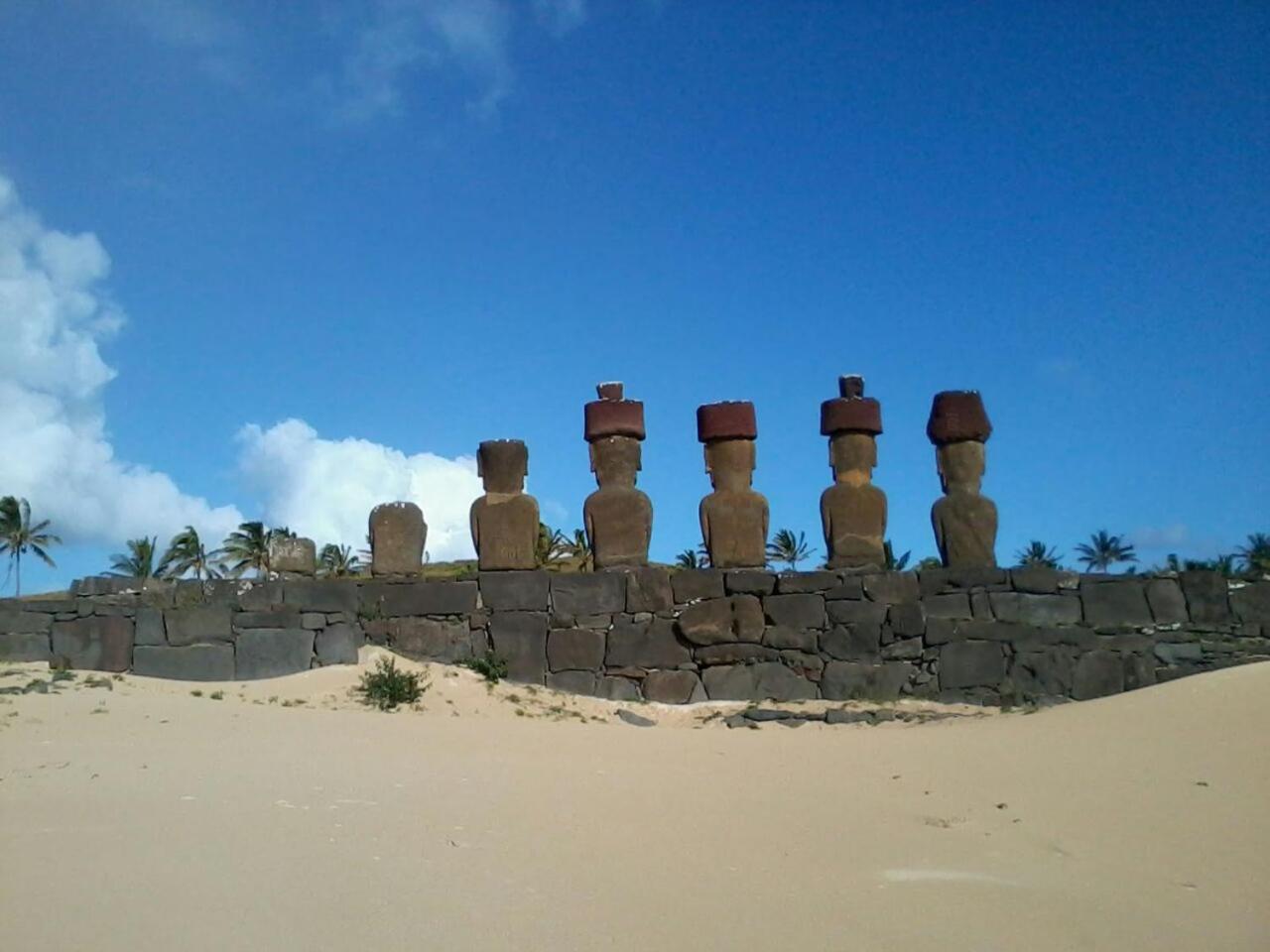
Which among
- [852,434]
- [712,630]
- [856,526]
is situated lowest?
[712,630]

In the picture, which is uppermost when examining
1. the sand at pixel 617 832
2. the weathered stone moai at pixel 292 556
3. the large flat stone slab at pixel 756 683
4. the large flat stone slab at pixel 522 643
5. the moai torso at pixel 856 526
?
the weathered stone moai at pixel 292 556

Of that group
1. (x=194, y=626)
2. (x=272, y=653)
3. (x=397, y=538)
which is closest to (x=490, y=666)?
(x=397, y=538)

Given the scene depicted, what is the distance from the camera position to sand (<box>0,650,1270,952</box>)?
4.15m

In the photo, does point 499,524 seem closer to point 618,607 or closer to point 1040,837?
point 618,607

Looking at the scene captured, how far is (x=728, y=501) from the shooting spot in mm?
11734

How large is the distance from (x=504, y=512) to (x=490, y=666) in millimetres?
1687

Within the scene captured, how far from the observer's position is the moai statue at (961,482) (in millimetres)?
11656

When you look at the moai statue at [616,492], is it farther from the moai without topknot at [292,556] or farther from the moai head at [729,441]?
the moai without topknot at [292,556]

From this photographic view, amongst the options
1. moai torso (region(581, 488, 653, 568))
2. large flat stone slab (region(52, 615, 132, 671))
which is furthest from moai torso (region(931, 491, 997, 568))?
large flat stone slab (region(52, 615, 132, 671))

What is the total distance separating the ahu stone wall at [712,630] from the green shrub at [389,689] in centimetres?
80

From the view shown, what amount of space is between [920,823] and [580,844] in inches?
80.1

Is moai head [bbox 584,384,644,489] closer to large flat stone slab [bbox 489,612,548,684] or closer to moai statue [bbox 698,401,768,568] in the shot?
moai statue [bbox 698,401,768,568]

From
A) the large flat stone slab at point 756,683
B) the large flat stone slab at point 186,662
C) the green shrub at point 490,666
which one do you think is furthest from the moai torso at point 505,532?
the large flat stone slab at point 186,662

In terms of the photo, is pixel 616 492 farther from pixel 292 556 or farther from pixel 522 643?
pixel 292 556
